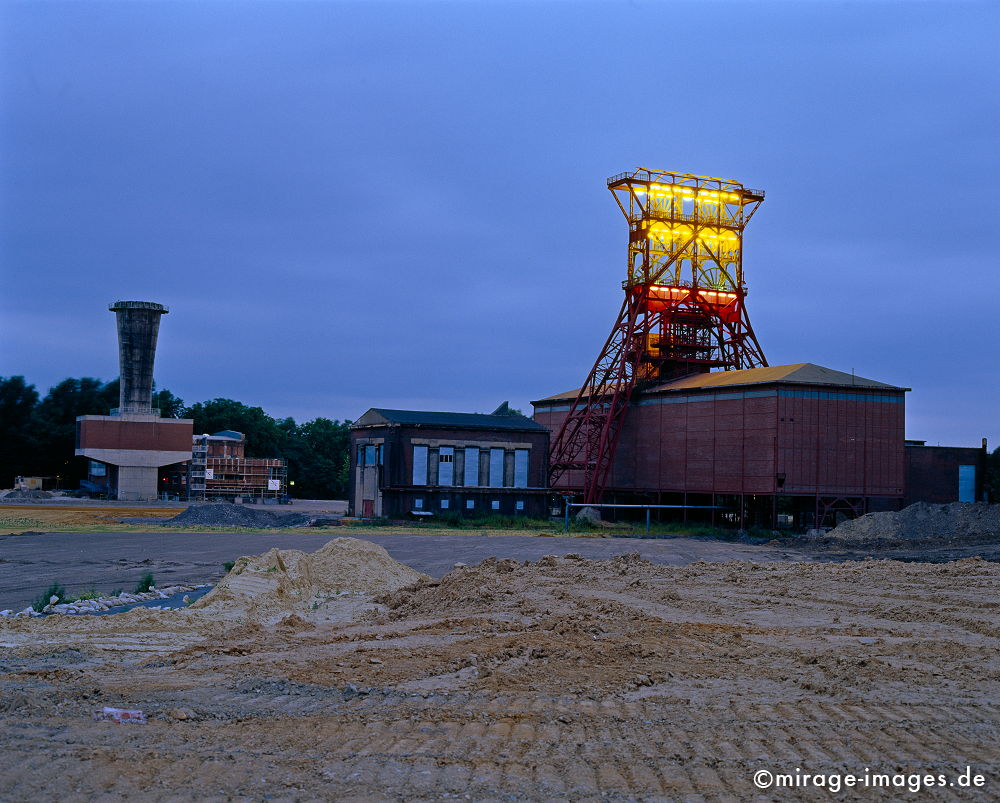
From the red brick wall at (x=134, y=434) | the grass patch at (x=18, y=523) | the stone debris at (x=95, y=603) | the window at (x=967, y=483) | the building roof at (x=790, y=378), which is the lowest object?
the grass patch at (x=18, y=523)

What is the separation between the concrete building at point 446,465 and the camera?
6462 cm

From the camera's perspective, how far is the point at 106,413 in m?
127

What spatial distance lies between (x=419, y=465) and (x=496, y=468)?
5271 mm

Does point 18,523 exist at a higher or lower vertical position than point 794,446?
lower

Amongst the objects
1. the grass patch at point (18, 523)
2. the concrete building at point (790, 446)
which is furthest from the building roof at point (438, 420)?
the grass patch at point (18, 523)

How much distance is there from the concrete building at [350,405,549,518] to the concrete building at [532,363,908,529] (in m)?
9.75

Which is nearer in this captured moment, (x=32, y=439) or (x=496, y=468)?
(x=496, y=468)

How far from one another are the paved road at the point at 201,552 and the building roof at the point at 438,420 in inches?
616

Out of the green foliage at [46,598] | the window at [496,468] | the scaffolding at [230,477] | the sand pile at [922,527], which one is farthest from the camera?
the scaffolding at [230,477]

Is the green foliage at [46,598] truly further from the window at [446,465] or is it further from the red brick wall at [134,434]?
the red brick wall at [134,434]

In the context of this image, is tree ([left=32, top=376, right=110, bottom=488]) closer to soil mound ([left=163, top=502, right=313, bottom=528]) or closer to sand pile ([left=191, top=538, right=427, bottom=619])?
soil mound ([left=163, top=502, right=313, bottom=528])

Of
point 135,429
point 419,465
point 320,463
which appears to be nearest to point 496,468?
point 419,465

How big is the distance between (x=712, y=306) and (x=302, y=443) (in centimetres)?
7243

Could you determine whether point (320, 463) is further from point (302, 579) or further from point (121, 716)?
point (121, 716)
